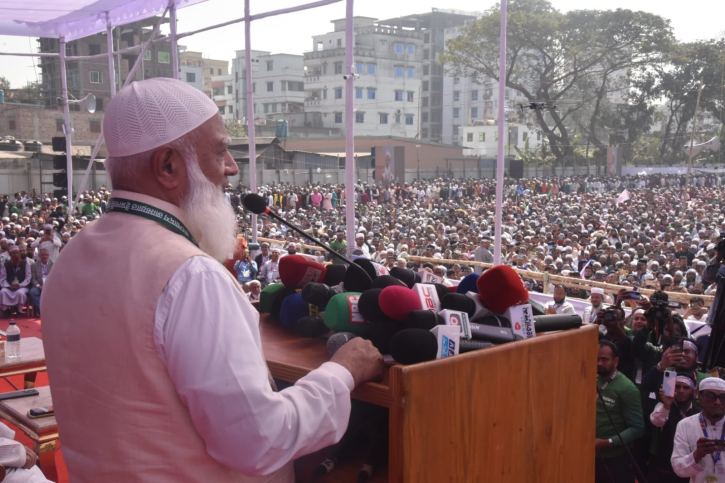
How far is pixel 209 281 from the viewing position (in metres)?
0.95

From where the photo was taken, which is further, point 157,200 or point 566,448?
point 566,448

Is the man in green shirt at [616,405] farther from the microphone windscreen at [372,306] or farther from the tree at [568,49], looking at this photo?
the tree at [568,49]

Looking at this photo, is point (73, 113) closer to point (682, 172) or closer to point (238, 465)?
point (682, 172)

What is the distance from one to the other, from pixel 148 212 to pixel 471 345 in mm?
588

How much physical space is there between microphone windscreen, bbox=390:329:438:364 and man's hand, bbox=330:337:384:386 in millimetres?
35

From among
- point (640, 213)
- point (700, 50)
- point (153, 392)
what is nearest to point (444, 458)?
point (153, 392)

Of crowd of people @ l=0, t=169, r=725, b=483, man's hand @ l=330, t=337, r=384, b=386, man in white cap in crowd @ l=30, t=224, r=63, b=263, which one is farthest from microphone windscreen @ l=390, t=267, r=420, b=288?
man in white cap in crowd @ l=30, t=224, r=63, b=263

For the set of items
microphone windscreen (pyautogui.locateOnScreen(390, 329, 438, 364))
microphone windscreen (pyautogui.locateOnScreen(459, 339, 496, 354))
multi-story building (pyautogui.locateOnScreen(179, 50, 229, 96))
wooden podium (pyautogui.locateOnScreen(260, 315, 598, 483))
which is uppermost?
multi-story building (pyautogui.locateOnScreen(179, 50, 229, 96))

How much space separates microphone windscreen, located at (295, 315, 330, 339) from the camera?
142cm

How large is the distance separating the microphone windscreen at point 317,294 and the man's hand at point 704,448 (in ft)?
7.07

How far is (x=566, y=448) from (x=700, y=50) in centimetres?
3320

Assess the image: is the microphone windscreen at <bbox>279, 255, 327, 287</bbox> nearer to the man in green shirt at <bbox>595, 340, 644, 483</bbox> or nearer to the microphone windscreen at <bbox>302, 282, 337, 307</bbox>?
the microphone windscreen at <bbox>302, 282, 337, 307</bbox>

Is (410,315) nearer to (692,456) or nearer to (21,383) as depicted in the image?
(692,456)

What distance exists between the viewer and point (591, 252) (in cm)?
1280
